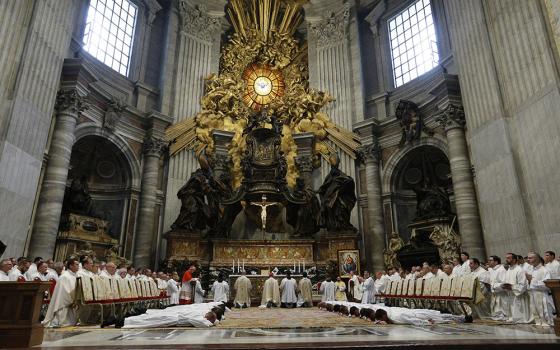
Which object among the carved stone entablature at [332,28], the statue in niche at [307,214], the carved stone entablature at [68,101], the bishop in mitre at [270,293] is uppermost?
the carved stone entablature at [332,28]

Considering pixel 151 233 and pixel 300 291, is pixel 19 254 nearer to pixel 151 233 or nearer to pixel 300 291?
pixel 151 233

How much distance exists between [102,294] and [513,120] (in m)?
8.47

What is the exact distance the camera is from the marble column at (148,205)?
12109mm

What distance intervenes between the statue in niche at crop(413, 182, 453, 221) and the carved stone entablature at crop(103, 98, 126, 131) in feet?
31.3

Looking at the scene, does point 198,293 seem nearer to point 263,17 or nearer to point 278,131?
point 278,131

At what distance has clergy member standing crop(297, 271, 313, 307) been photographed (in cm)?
1018

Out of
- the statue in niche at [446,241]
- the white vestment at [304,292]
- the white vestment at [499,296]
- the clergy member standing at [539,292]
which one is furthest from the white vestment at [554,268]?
the white vestment at [304,292]

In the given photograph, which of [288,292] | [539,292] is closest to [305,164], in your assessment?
[288,292]

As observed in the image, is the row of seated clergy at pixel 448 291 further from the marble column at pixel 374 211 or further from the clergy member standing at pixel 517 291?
→ the marble column at pixel 374 211

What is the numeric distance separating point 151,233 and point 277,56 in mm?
9611

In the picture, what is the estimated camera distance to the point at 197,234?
470 inches

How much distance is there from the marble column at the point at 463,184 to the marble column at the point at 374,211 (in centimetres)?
279

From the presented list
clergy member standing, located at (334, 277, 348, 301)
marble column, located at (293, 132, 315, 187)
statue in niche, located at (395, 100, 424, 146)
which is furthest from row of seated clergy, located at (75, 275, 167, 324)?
statue in niche, located at (395, 100, 424, 146)

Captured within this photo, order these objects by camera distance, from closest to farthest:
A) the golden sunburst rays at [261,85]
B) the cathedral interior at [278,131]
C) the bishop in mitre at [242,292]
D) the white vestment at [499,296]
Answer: the white vestment at [499,296] < the cathedral interior at [278,131] < the bishop in mitre at [242,292] < the golden sunburst rays at [261,85]
